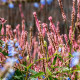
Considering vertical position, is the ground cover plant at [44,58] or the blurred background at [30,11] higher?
the blurred background at [30,11]

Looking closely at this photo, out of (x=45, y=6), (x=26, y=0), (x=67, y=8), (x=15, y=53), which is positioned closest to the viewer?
(x=15, y=53)

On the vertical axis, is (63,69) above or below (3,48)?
below

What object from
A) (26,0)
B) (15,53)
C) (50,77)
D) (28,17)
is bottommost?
(50,77)

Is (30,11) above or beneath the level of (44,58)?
above

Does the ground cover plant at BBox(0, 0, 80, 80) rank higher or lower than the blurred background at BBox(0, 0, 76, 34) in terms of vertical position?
lower

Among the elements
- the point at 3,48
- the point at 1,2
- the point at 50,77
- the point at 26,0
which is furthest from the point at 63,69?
the point at 1,2

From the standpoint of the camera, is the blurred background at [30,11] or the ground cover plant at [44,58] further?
the blurred background at [30,11]

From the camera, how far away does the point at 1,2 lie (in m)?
6.15

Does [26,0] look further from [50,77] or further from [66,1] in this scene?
[50,77]

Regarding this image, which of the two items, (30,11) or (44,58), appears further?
(30,11)

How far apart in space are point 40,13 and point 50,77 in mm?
2968

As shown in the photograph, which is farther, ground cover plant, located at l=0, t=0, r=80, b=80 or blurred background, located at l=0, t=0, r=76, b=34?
blurred background, located at l=0, t=0, r=76, b=34

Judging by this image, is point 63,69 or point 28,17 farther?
point 28,17

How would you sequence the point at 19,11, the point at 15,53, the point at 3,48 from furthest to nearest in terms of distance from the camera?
the point at 19,11, the point at 3,48, the point at 15,53
